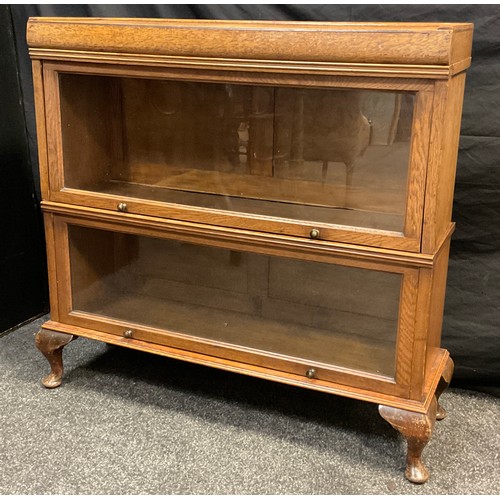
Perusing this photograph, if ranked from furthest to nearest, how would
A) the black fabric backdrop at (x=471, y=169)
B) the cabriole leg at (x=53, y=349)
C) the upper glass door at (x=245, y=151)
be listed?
the cabriole leg at (x=53, y=349) → the black fabric backdrop at (x=471, y=169) → the upper glass door at (x=245, y=151)

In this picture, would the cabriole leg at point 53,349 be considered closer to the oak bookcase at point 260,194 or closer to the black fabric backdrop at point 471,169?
the oak bookcase at point 260,194

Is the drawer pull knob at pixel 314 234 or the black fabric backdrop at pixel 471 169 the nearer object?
the drawer pull knob at pixel 314 234

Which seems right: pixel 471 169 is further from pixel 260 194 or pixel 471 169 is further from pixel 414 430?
pixel 414 430

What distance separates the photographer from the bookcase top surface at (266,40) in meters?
1.10

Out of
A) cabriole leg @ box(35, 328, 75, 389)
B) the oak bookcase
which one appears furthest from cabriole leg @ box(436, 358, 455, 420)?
cabriole leg @ box(35, 328, 75, 389)

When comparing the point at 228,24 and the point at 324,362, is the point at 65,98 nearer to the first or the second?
the point at 228,24

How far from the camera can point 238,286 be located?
144cm

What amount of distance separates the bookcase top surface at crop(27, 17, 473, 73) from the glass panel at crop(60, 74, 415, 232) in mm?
82

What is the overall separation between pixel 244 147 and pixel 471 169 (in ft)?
1.62

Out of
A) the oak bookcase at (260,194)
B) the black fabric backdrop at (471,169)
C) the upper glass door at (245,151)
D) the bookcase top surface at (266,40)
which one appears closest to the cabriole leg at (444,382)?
the oak bookcase at (260,194)

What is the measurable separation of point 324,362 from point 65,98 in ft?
2.41

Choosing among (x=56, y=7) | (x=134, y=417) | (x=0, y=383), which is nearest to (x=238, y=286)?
(x=134, y=417)

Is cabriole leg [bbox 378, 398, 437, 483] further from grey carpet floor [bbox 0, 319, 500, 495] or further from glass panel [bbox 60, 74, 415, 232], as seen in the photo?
glass panel [bbox 60, 74, 415, 232]

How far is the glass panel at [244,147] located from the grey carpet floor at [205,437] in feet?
1.51
